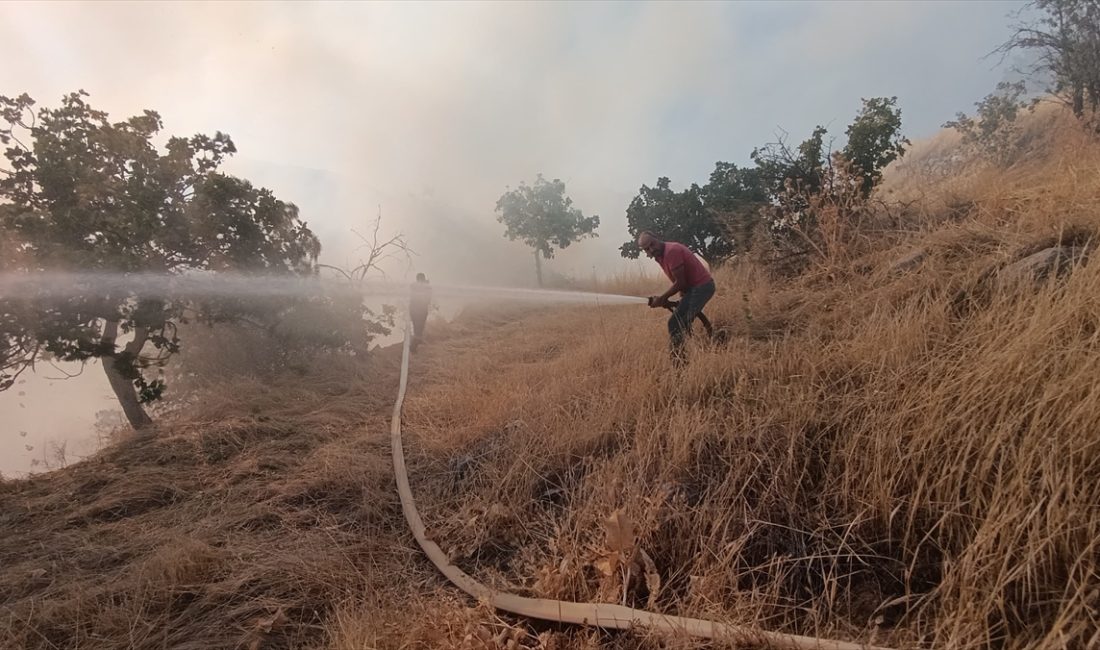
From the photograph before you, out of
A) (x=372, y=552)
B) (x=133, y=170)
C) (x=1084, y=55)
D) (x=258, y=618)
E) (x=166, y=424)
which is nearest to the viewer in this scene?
(x=258, y=618)

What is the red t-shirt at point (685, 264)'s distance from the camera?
18.9 feet

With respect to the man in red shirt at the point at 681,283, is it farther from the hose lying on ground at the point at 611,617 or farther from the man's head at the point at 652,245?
the hose lying on ground at the point at 611,617

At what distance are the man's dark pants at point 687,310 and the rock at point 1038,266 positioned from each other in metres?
2.46

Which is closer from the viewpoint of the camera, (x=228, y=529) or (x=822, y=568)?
(x=822, y=568)

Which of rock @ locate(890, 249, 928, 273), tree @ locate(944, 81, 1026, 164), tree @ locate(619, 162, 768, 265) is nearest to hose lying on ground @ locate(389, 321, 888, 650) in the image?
rock @ locate(890, 249, 928, 273)

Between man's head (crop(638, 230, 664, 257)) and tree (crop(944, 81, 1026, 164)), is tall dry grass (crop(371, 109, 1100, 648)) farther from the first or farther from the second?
tree (crop(944, 81, 1026, 164))

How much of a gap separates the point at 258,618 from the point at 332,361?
7.71 metres

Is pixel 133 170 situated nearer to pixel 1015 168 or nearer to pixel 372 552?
pixel 372 552

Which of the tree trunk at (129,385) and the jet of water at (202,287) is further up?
the jet of water at (202,287)

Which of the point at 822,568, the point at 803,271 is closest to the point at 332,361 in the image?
the point at 803,271

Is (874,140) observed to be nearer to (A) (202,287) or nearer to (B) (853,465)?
(B) (853,465)

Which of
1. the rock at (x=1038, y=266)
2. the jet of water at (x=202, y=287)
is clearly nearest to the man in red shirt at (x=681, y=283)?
the rock at (x=1038, y=266)

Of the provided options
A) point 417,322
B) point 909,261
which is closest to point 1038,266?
point 909,261

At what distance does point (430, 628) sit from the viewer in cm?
247
